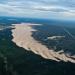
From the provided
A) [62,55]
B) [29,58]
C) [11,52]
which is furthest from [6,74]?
[62,55]

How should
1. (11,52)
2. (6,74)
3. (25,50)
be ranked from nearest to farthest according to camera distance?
(6,74)
(11,52)
(25,50)

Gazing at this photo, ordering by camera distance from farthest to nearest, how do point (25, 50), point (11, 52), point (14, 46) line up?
point (14, 46) → point (25, 50) → point (11, 52)

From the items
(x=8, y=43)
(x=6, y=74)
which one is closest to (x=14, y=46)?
(x=8, y=43)

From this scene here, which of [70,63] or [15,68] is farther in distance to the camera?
[70,63]

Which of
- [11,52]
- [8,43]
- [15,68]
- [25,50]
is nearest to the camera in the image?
[15,68]

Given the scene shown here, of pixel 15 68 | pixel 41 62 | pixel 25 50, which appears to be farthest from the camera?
pixel 25 50

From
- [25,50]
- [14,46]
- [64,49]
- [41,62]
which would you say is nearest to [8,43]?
[14,46]

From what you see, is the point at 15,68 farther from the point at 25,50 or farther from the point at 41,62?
the point at 25,50

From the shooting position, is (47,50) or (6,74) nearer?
(6,74)

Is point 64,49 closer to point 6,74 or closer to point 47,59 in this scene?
point 47,59
